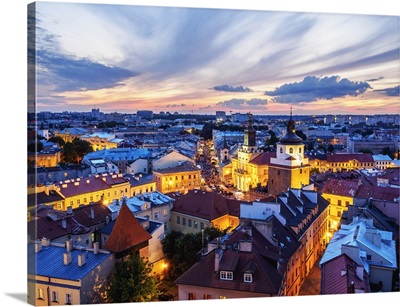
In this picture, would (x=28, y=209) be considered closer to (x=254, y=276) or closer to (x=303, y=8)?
(x=254, y=276)

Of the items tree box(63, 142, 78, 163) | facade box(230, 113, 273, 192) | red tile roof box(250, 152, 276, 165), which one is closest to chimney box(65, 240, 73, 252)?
facade box(230, 113, 273, 192)

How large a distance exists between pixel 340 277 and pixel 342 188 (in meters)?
10.3

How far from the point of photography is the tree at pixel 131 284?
30.7 ft

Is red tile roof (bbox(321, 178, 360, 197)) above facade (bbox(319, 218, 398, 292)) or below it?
above

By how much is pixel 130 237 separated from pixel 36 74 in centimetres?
562

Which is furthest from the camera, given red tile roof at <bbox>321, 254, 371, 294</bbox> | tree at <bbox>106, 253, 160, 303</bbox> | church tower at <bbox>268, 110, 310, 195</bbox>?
church tower at <bbox>268, 110, 310, 195</bbox>

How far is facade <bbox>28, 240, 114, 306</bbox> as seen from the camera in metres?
8.74

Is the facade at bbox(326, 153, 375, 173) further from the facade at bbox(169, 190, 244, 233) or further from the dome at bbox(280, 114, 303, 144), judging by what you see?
the facade at bbox(169, 190, 244, 233)

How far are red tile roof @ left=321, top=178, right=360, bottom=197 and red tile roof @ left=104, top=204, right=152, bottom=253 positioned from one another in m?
10.5

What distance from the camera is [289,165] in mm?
20969

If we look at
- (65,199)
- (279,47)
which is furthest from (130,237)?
(65,199)

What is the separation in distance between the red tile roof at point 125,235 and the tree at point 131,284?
54 cm

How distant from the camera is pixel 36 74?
23.6 ft

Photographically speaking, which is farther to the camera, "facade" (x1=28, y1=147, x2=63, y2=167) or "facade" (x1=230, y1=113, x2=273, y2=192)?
"facade" (x1=28, y1=147, x2=63, y2=167)
